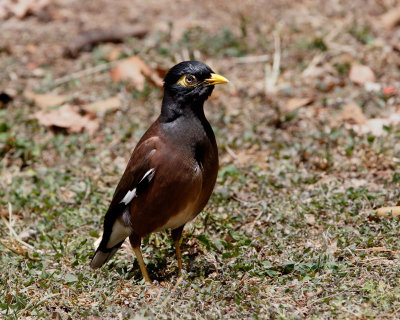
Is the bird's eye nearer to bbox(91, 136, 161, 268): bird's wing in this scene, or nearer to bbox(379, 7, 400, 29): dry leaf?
bbox(91, 136, 161, 268): bird's wing

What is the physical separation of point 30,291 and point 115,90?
3.75 meters

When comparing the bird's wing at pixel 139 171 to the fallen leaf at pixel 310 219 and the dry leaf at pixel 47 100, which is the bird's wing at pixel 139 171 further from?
the dry leaf at pixel 47 100

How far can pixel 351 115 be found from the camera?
6.84 m

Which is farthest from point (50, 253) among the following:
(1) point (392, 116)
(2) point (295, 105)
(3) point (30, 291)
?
(1) point (392, 116)

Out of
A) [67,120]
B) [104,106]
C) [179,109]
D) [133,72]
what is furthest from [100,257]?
[133,72]

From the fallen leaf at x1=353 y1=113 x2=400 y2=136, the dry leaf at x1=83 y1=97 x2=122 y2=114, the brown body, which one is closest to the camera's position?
the brown body

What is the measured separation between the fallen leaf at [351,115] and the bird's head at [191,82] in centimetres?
247

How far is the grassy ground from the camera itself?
431cm

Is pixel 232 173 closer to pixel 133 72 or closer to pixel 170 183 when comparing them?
pixel 170 183

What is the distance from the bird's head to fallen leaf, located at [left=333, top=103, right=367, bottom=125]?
247 centimetres

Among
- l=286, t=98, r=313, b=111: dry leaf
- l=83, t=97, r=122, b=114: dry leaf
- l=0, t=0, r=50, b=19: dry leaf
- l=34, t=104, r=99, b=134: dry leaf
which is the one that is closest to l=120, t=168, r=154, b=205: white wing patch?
l=34, t=104, r=99, b=134: dry leaf

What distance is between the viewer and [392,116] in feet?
22.4

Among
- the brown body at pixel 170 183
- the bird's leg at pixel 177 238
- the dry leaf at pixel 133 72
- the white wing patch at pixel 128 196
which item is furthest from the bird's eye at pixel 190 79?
the dry leaf at pixel 133 72

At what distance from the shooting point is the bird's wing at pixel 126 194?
4598mm
